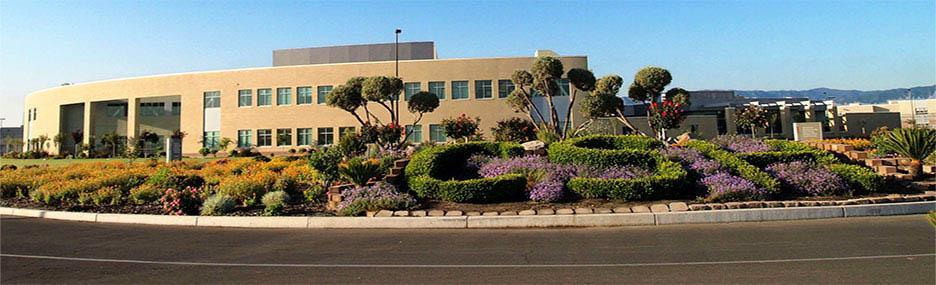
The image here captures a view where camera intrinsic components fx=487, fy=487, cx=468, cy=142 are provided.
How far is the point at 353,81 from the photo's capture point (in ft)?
96.7

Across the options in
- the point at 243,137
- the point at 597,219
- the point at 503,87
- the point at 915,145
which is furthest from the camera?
the point at 243,137

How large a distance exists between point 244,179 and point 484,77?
32.6m

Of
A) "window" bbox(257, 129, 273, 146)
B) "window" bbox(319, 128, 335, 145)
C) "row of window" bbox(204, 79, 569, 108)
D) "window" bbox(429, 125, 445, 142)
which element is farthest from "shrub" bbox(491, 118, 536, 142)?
"window" bbox(257, 129, 273, 146)

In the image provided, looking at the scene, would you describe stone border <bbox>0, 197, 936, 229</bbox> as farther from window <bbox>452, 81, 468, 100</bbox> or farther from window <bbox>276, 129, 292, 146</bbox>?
window <bbox>276, 129, 292, 146</bbox>

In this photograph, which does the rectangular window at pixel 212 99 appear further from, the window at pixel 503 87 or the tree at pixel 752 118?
the tree at pixel 752 118

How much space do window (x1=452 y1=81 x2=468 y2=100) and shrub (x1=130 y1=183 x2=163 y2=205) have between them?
32819mm

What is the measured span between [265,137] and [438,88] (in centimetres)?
1720

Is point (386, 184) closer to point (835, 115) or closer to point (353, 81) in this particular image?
point (353, 81)

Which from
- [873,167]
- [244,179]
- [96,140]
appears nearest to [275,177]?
[244,179]

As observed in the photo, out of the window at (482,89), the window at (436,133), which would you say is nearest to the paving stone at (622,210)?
the window at (482,89)

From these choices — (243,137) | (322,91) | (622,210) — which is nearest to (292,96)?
(322,91)

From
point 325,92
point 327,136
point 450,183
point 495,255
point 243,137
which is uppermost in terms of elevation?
point 325,92

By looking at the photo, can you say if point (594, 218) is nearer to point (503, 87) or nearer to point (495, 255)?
point (495, 255)

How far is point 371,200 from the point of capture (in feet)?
33.0
